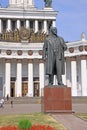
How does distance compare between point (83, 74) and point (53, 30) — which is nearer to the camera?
point (53, 30)

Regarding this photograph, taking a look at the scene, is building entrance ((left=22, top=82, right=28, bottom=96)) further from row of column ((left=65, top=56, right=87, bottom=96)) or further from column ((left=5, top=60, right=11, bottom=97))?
row of column ((left=65, top=56, right=87, bottom=96))

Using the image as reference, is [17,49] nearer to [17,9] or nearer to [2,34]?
[2,34]

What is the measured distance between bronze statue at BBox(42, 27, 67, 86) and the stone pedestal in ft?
1.80

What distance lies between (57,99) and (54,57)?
208cm

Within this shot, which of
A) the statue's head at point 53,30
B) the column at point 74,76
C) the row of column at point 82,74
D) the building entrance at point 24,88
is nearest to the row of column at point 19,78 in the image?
the building entrance at point 24,88

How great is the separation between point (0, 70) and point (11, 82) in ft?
9.49

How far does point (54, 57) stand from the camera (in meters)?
17.5

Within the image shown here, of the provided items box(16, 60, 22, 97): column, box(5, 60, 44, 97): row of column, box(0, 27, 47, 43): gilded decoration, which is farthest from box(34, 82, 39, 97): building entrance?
box(0, 27, 47, 43): gilded decoration

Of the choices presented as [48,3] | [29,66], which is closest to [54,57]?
[29,66]

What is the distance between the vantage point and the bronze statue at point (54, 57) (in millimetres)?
17422

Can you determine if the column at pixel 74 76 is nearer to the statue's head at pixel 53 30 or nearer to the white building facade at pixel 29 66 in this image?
the white building facade at pixel 29 66

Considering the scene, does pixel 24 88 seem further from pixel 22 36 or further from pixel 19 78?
pixel 22 36

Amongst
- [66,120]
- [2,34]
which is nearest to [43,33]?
[2,34]

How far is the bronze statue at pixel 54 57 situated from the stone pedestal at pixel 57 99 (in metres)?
0.55
